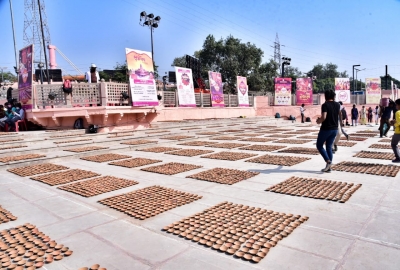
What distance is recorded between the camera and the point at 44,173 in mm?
6852

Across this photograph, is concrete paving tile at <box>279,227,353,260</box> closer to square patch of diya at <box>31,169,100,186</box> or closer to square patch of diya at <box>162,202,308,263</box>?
square patch of diya at <box>162,202,308,263</box>

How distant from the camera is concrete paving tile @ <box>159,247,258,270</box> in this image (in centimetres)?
260

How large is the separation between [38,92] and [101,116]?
3.05 m

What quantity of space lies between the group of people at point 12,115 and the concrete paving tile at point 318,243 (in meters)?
14.4

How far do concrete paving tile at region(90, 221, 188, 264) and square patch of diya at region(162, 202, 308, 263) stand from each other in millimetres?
214

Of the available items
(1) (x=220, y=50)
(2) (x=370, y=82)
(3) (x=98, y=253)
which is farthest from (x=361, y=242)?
(1) (x=220, y=50)

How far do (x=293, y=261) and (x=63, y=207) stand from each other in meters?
3.45

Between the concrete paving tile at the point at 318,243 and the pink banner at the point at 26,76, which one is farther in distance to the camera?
the pink banner at the point at 26,76

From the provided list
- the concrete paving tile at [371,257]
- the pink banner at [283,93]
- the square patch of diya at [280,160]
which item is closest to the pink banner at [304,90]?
the pink banner at [283,93]

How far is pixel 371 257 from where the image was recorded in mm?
2662

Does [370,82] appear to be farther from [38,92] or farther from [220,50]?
[38,92]

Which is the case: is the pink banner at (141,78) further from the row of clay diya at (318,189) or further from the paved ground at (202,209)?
the row of clay diya at (318,189)

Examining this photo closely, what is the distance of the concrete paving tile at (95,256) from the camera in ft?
8.75

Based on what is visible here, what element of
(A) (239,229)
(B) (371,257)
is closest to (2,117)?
(A) (239,229)
